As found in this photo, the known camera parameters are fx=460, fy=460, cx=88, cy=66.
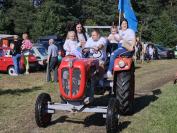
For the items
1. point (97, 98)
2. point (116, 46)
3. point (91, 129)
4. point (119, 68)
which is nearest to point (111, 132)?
point (91, 129)

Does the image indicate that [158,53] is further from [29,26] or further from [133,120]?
[133,120]

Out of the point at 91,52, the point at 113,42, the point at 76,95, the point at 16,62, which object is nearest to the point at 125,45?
the point at 113,42

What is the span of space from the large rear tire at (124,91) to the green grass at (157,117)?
10.1 inches

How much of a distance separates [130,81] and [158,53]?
32.9m

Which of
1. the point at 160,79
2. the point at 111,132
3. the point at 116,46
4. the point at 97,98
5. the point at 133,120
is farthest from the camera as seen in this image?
the point at 160,79

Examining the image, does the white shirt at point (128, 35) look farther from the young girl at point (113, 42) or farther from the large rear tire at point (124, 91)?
the large rear tire at point (124, 91)

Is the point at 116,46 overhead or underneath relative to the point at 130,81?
overhead

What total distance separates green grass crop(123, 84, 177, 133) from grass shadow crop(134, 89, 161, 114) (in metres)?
0.03

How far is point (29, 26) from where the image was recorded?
6456 cm

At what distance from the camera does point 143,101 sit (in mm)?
12062

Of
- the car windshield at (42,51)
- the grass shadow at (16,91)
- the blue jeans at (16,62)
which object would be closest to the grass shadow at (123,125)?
the grass shadow at (16,91)

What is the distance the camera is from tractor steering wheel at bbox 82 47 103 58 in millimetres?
9750

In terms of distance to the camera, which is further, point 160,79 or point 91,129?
point 160,79

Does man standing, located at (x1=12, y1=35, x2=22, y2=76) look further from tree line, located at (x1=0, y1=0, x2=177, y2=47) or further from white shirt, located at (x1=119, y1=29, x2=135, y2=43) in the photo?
tree line, located at (x1=0, y1=0, x2=177, y2=47)
